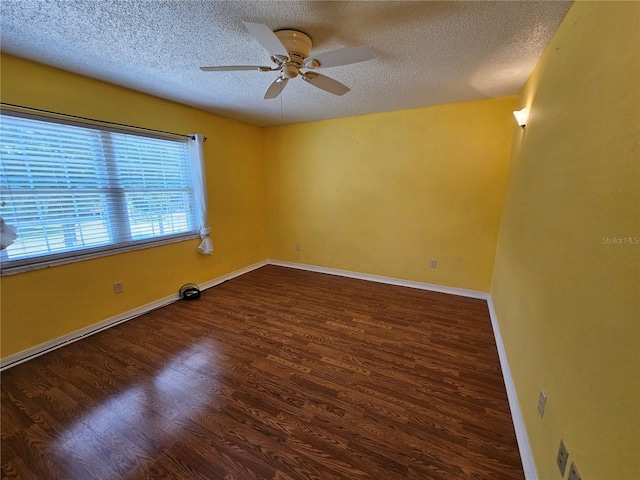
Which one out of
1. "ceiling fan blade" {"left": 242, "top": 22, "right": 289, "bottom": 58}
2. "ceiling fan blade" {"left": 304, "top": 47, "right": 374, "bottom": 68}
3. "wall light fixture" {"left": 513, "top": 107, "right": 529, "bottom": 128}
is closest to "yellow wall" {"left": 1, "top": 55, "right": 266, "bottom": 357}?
"ceiling fan blade" {"left": 242, "top": 22, "right": 289, "bottom": 58}

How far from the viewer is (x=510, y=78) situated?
7.37 ft

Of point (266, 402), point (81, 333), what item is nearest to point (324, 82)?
point (266, 402)

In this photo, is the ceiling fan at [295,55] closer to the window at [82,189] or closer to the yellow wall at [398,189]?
the window at [82,189]

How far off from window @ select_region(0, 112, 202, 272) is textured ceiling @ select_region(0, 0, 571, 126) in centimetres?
55

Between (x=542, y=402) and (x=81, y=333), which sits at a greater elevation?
(x=542, y=402)

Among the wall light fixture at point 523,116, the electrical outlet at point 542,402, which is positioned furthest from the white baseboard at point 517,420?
the wall light fixture at point 523,116

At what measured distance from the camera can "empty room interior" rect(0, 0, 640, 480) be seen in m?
0.97

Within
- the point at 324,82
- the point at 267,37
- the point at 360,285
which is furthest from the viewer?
the point at 360,285

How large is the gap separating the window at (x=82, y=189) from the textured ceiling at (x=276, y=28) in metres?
0.55

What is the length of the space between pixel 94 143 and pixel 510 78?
381 cm

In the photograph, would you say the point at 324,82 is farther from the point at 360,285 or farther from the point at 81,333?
the point at 81,333

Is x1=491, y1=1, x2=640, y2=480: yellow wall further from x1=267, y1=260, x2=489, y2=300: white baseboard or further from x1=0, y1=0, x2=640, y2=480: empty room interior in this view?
x1=267, y1=260, x2=489, y2=300: white baseboard

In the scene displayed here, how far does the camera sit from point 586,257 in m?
0.95

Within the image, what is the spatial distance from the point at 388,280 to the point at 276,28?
3163mm
